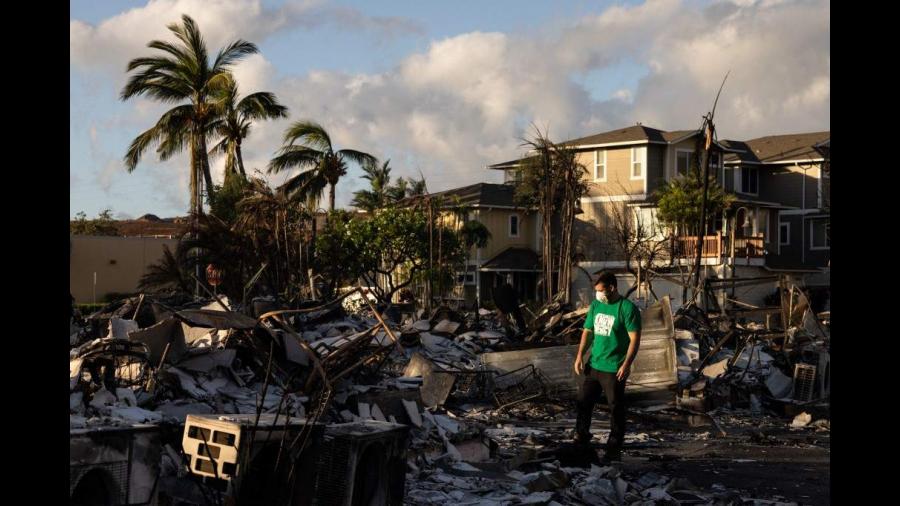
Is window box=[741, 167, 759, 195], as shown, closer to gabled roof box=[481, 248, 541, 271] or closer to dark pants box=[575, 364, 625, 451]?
gabled roof box=[481, 248, 541, 271]

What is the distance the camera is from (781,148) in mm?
55500

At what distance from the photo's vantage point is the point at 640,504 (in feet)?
24.7

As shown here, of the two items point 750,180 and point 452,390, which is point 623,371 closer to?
point 452,390

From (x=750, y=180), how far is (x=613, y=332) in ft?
150

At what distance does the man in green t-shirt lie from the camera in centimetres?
977

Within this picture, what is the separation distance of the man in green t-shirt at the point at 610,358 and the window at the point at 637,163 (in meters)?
40.1

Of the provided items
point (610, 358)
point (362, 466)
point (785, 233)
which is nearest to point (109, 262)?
point (785, 233)

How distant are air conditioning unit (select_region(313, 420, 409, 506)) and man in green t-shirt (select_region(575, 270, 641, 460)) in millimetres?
3400

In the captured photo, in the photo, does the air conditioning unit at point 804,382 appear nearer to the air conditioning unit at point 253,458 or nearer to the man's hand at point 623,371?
the man's hand at point 623,371

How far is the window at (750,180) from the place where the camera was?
174 ft

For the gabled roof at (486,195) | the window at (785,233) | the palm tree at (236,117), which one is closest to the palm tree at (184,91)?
the palm tree at (236,117)
